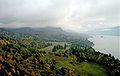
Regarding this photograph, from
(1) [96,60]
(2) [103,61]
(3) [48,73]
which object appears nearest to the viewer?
(3) [48,73]

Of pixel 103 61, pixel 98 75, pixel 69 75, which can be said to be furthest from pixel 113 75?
pixel 69 75

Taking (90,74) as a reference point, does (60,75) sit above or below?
above

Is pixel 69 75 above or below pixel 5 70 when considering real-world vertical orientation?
below

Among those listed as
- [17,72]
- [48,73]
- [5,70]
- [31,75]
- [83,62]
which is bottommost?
[83,62]

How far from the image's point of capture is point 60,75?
49.2 m

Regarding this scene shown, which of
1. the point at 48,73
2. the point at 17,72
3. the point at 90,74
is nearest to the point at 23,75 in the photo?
the point at 17,72

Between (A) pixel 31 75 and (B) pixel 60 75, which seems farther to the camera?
(B) pixel 60 75

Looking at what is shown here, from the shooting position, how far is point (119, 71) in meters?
50.7

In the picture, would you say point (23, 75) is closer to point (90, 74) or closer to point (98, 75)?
point (90, 74)

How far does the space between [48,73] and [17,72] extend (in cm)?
1831

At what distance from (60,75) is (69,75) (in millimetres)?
6376

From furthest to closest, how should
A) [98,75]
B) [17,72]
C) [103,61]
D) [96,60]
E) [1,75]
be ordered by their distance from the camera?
1. [96,60]
2. [103,61]
3. [98,75]
4. [17,72]
5. [1,75]

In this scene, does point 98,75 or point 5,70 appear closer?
point 5,70

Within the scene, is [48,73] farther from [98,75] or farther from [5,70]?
[98,75]
